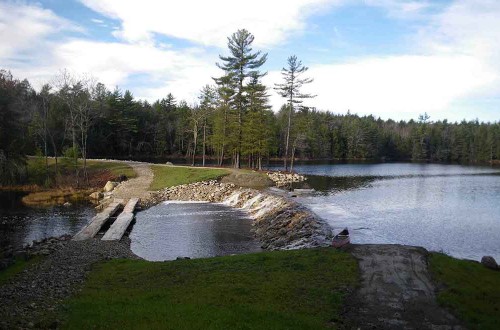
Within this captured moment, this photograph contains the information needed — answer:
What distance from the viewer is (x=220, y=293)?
1253 cm

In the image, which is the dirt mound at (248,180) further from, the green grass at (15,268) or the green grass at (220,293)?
the green grass at (15,268)

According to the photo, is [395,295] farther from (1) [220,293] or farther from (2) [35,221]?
(2) [35,221]

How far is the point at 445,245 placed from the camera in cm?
2342

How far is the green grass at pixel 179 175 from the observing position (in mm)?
46594

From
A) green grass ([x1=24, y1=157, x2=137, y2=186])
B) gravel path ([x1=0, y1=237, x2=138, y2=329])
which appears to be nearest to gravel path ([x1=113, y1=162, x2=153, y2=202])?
green grass ([x1=24, y1=157, x2=137, y2=186])

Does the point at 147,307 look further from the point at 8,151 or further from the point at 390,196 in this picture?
the point at 390,196

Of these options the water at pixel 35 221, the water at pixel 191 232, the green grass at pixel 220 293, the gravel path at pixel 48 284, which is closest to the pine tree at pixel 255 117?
the water at pixel 191 232

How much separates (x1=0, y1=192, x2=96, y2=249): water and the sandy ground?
65.7 ft

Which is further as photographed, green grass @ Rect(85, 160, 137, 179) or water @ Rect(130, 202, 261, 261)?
green grass @ Rect(85, 160, 137, 179)

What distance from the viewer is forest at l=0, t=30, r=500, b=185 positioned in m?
52.2

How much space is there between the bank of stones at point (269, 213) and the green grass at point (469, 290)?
739cm

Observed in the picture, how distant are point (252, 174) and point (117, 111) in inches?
2228

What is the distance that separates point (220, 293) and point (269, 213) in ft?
61.6

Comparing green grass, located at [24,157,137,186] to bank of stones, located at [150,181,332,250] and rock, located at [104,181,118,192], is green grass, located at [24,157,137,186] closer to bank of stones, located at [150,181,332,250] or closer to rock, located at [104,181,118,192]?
rock, located at [104,181,118,192]
